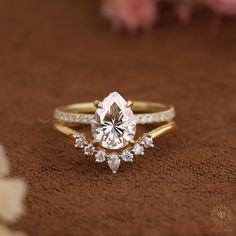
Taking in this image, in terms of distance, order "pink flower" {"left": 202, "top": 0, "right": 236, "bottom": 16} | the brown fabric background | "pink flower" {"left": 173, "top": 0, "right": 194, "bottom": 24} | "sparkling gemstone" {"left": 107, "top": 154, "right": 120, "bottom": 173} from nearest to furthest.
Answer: the brown fabric background < "sparkling gemstone" {"left": 107, "top": 154, "right": 120, "bottom": 173} < "pink flower" {"left": 202, "top": 0, "right": 236, "bottom": 16} < "pink flower" {"left": 173, "top": 0, "right": 194, "bottom": 24}

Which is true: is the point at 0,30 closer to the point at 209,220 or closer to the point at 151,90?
the point at 151,90

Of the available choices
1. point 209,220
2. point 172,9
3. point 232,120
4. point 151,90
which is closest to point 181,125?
point 232,120

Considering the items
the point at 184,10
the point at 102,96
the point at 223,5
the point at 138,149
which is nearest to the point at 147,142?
the point at 138,149

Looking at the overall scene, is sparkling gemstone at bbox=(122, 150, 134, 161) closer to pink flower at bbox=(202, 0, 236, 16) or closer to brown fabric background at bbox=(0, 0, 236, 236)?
brown fabric background at bbox=(0, 0, 236, 236)

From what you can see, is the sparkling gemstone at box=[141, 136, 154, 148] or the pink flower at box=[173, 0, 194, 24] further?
the pink flower at box=[173, 0, 194, 24]

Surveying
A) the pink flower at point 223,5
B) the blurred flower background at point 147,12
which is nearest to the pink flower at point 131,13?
the blurred flower background at point 147,12

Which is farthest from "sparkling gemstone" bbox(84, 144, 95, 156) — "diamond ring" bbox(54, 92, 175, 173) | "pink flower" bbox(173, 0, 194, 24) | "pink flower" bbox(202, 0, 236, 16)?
"pink flower" bbox(173, 0, 194, 24)
